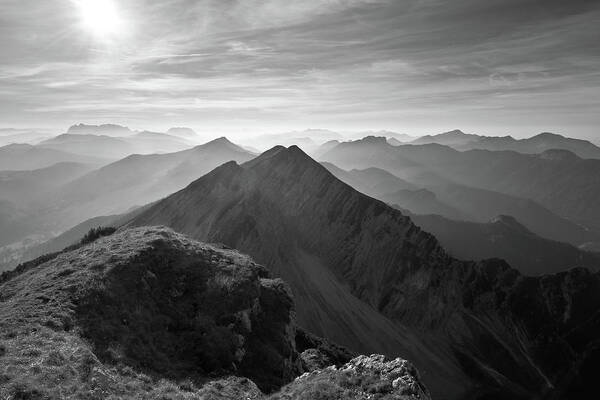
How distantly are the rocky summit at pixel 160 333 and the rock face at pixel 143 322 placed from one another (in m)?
0.10

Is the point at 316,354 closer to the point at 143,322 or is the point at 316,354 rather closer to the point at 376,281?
the point at 143,322

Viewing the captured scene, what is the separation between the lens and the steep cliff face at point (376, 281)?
388ft

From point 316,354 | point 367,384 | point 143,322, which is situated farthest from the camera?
point 316,354

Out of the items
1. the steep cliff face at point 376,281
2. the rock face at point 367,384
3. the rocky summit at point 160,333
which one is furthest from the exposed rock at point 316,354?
the steep cliff face at point 376,281

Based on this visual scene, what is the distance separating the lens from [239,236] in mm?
125938

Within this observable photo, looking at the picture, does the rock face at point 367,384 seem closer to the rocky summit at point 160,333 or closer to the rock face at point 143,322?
the rocky summit at point 160,333

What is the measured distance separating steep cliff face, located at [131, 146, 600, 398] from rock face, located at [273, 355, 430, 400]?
86283 millimetres

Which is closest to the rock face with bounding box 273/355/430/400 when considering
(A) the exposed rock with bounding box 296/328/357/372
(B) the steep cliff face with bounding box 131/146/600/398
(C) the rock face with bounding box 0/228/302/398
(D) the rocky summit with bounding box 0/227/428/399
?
(D) the rocky summit with bounding box 0/227/428/399

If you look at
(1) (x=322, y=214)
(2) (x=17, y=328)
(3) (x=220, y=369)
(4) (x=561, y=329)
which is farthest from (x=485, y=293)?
(2) (x=17, y=328)

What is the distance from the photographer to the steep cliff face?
388ft

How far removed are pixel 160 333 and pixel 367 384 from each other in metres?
17.7

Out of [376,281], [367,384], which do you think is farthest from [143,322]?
[376,281]

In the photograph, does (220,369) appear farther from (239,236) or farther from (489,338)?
(489,338)

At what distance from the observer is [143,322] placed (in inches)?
1261
